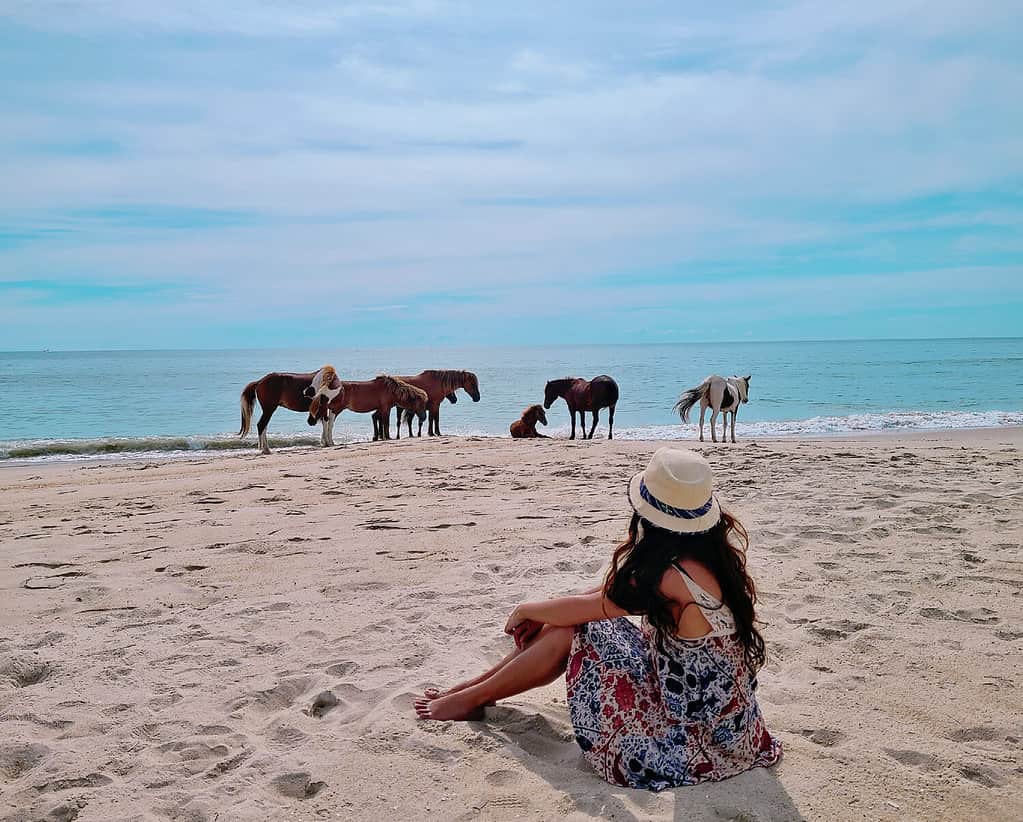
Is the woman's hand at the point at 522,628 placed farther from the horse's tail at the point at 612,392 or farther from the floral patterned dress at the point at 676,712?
the horse's tail at the point at 612,392

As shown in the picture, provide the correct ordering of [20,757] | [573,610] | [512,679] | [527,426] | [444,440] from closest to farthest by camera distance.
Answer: [573,610]
[20,757]
[512,679]
[444,440]
[527,426]

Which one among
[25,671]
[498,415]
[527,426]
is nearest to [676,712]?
[25,671]

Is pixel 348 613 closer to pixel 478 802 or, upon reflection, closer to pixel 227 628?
pixel 227 628

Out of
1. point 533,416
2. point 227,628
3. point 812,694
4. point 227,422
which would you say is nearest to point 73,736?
point 227,628

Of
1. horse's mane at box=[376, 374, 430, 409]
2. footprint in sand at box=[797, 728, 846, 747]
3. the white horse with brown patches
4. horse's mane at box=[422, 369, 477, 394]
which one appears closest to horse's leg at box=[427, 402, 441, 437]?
horse's mane at box=[422, 369, 477, 394]

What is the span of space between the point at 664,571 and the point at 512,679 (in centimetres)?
95

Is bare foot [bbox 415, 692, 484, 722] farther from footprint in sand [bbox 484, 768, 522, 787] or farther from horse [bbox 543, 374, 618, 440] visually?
horse [bbox 543, 374, 618, 440]

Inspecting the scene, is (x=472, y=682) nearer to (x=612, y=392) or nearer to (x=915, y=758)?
(x=915, y=758)

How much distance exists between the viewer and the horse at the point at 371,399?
14.6 meters

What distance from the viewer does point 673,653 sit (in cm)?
273

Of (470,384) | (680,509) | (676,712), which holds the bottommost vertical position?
(676,712)

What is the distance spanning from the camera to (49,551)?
6070 millimetres

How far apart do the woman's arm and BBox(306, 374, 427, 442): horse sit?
12.0 meters

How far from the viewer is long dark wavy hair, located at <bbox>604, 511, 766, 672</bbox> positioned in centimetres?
266
